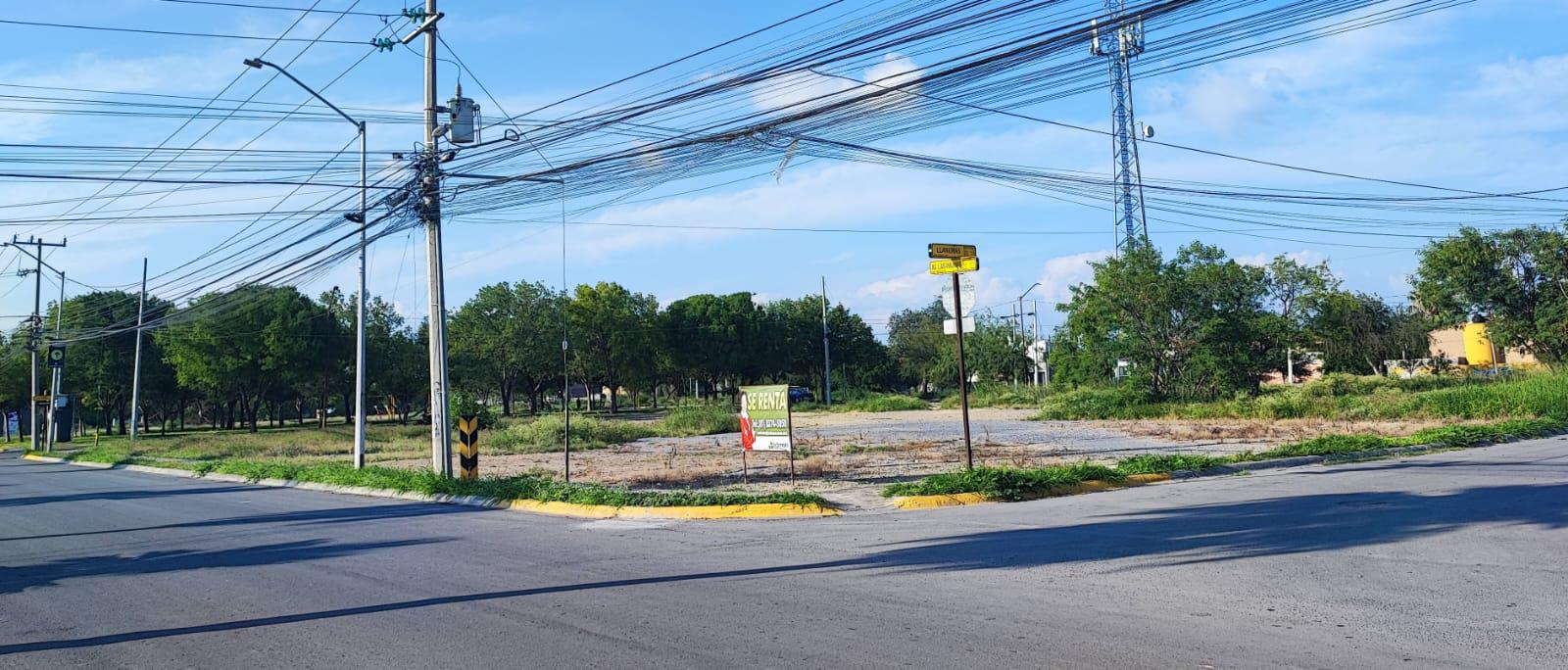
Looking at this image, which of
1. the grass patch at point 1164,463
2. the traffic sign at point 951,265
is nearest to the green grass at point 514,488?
the traffic sign at point 951,265

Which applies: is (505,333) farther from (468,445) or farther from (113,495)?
(468,445)

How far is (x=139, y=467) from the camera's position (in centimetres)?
3419

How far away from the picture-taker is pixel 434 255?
20.0 meters

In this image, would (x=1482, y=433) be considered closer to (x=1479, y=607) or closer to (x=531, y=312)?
(x=1479, y=607)

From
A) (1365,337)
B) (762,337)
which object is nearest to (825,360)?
(762,337)

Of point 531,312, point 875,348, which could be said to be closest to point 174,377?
point 531,312

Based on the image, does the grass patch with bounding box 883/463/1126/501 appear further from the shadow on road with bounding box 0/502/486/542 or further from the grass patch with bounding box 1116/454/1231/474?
the shadow on road with bounding box 0/502/486/542

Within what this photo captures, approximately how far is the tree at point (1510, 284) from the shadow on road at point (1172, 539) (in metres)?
36.3

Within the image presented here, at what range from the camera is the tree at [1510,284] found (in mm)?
43250

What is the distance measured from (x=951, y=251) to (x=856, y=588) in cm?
892

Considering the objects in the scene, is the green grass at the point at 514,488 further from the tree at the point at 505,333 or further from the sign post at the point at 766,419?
the tree at the point at 505,333

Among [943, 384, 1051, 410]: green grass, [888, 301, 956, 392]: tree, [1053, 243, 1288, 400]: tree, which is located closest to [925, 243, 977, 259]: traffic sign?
[1053, 243, 1288, 400]: tree

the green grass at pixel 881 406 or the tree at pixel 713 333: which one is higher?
the tree at pixel 713 333

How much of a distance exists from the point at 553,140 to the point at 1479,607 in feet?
52.5
